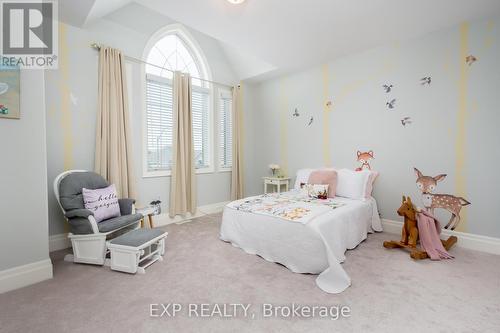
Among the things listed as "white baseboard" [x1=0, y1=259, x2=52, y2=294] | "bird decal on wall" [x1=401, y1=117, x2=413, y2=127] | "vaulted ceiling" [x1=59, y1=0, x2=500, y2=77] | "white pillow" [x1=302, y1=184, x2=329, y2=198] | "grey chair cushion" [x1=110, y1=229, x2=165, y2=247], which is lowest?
"white baseboard" [x1=0, y1=259, x2=52, y2=294]

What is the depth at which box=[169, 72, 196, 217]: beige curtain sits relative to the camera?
153 inches

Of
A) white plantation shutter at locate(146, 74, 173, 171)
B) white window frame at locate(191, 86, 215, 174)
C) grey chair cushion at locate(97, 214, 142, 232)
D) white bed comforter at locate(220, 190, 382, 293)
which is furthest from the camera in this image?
white window frame at locate(191, 86, 215, 174)

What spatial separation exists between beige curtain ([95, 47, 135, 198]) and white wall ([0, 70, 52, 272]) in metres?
0.93

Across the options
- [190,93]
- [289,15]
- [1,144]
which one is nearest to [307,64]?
[289,15]

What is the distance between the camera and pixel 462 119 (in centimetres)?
284

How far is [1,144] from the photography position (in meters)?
1.91

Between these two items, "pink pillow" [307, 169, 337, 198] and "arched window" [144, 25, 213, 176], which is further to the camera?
"arched window" [144, 25, 213, 176]

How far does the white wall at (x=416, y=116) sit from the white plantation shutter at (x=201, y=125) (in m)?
1.65

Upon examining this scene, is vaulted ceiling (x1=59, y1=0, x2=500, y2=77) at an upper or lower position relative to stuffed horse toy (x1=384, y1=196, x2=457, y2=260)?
upper

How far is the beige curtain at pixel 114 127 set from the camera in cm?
306

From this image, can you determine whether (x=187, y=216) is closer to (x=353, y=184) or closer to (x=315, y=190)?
(x=315, y=190)

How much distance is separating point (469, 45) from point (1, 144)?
15.8ft

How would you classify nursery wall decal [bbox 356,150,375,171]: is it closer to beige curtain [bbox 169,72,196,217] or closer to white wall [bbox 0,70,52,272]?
beige curtain [bbox 169,72,196,217]

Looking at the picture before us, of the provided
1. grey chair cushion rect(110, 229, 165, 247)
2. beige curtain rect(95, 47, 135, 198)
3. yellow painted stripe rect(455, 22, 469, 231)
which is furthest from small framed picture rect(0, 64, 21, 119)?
yellow painted stripe rect(455, 22, 469, 231)
